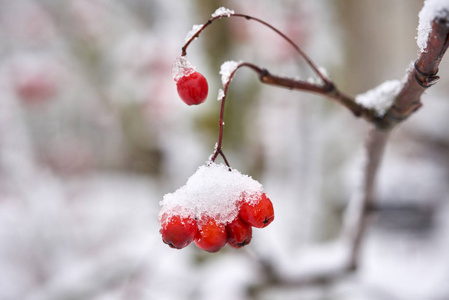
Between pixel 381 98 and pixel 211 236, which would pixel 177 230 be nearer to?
pixel 211 236

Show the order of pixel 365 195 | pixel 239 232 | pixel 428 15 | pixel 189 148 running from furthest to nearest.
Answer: pixel 189 148
pixel 365 195
pixel 239 232
pixel 428 15

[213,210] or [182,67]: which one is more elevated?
[182,67]

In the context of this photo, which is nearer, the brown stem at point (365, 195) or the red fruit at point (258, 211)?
the red fruit at point (258, 211)

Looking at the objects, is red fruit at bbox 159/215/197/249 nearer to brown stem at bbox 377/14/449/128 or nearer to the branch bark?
the branch bark

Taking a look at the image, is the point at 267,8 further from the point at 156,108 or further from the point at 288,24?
the point at 156,108

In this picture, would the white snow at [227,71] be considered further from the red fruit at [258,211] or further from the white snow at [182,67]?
the red fruit at [258,211]

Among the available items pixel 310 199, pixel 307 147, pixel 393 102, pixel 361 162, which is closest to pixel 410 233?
pixel 310 199

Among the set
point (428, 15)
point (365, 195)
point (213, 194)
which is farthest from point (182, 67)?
point (365, 195)

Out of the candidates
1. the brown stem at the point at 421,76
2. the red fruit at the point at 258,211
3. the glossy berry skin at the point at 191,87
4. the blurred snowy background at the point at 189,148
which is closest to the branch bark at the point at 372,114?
the brown stem at the point at 421,76
